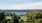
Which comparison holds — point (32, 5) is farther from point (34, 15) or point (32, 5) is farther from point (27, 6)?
point (34, 15)

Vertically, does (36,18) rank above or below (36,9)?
below

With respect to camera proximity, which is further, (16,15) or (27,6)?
(27,6)

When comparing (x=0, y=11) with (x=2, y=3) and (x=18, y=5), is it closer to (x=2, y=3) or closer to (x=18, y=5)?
(x=2, y=3)

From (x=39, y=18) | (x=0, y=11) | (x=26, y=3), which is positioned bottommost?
(x=39, y=18)

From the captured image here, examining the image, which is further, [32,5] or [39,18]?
[32,5]

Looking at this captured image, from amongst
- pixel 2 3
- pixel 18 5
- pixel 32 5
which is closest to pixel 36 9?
pixel 32 5

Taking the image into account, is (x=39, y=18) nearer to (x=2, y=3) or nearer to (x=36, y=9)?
(x=36, y=9)

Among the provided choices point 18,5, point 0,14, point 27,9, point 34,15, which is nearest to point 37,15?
point 34,15

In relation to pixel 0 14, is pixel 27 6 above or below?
above
